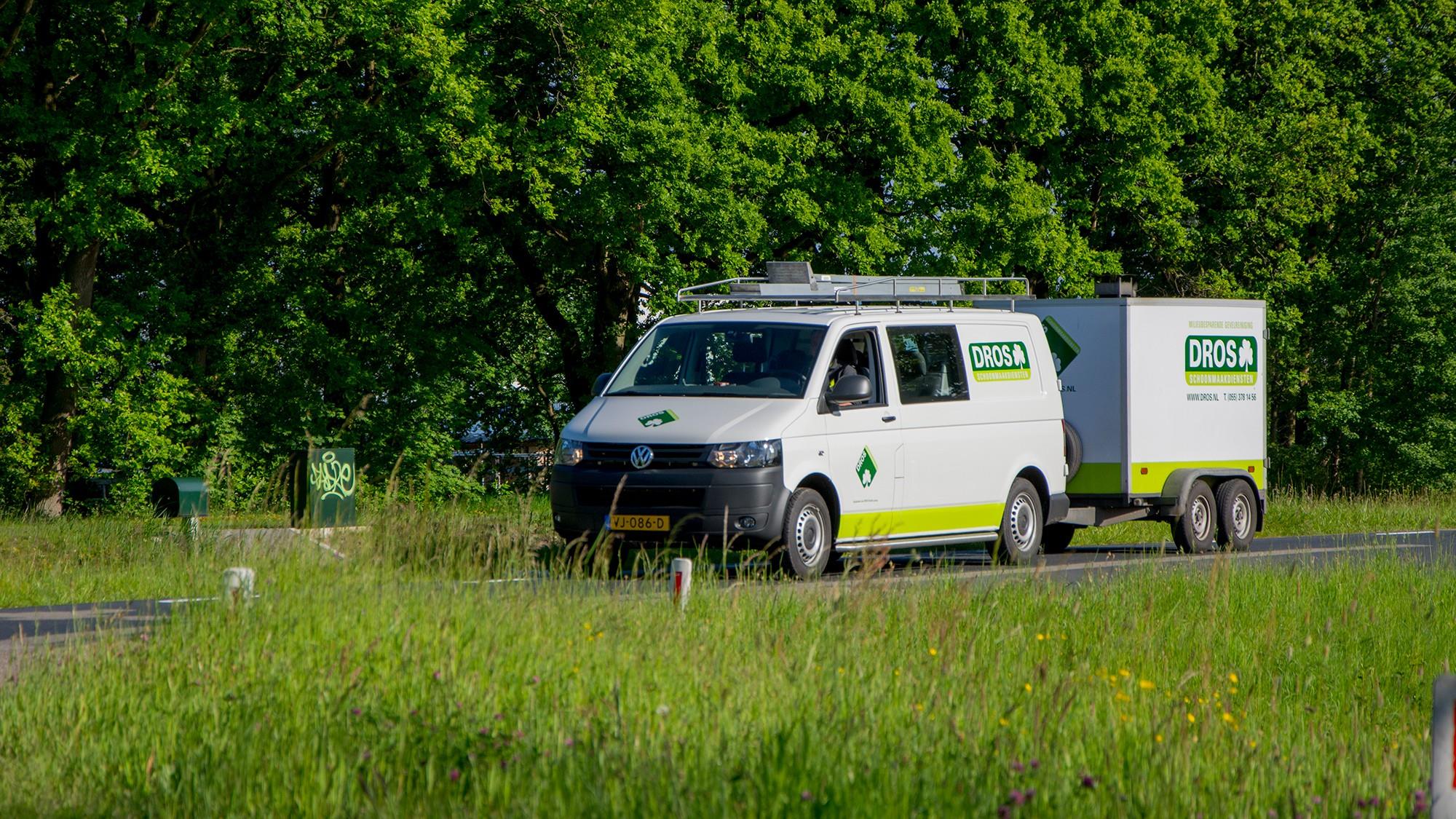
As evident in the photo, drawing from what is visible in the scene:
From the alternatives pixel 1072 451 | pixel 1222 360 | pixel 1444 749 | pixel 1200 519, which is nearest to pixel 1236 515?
pixel 1200 519

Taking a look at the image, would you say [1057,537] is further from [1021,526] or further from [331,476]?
[331,476]

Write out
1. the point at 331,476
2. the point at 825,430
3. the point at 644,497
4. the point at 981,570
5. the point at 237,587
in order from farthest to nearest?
1. the point at 331,476
2. the point at 825,430
3. the point at 981,570
4. the point at 644,497
5. the point at 237,587

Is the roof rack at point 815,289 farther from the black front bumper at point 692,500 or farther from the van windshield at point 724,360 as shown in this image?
the black front bumper at point 692,500

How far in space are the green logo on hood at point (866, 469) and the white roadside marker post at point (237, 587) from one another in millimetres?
6370

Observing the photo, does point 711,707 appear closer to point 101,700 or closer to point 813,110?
point 101,700

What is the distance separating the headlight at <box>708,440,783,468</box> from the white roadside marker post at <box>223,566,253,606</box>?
5.00 metres

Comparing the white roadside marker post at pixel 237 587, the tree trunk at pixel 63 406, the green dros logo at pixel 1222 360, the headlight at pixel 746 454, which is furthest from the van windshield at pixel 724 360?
Result: the tree trunk at pixel 63 406

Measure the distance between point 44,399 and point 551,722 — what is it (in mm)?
21729

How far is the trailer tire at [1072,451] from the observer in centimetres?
1688

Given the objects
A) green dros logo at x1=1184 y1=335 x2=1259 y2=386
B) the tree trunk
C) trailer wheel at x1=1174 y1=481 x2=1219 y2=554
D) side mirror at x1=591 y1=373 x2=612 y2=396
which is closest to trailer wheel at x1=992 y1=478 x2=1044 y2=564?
trailer wheel at x1=1174 y1=481 x2=1219 y2=554

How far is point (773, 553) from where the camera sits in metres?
12.6

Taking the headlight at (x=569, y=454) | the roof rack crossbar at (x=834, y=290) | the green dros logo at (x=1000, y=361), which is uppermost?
the roof rack crossbar at (x=834, y=290)

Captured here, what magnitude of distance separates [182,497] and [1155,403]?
361 inches

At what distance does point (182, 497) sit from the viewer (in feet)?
50.1
